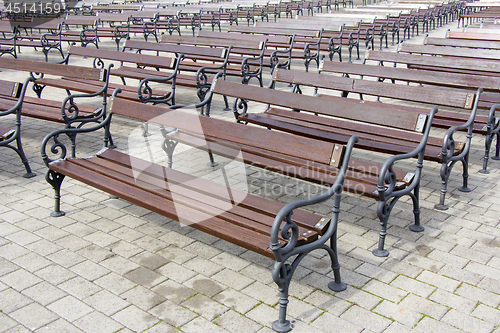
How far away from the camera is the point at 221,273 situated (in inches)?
132

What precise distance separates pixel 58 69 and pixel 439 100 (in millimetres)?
4533

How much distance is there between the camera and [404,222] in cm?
403

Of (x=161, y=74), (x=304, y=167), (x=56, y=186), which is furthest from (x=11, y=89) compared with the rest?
(x=304, y=167)

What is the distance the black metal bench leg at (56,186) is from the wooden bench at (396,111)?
6.08 ft

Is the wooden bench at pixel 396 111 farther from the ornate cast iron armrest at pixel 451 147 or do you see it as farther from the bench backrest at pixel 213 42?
the bench backrest at pixel 213 42

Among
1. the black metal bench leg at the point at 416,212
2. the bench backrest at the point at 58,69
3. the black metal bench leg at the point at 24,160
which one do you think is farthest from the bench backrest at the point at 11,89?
the black metal bench leg at the point at 416,212

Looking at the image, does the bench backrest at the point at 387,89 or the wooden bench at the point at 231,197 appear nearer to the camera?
the wooden bench at the point at 231,197

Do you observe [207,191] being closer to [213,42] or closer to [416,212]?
[416,212]

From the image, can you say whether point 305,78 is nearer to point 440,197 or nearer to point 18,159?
point 440,197

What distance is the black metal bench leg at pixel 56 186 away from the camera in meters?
4.08

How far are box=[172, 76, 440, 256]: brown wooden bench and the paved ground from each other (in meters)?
0.29

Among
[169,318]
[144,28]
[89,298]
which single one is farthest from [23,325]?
[144,28]

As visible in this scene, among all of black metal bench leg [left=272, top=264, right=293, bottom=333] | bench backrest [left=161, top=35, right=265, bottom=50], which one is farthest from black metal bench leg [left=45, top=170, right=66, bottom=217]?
bench backrest [left=161, top=35, right=265, bottom=50]

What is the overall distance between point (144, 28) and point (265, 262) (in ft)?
38.1
